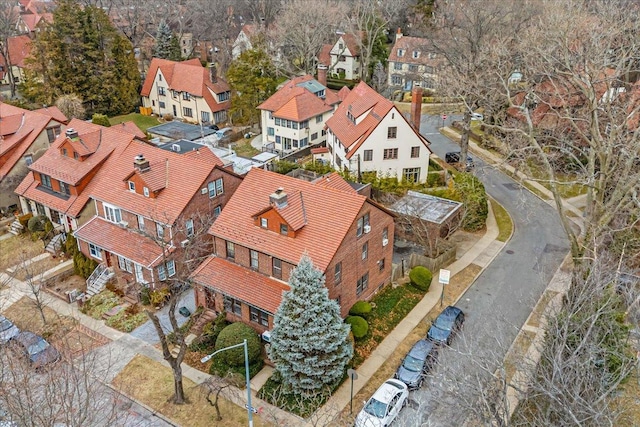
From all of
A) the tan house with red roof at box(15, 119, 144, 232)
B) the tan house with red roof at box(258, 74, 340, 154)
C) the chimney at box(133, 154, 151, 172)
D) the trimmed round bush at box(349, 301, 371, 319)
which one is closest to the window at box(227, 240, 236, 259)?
the trimmed round bush at box(349, 301, 371, 319)

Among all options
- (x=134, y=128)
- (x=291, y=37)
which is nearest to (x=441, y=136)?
(x=291, y=37)

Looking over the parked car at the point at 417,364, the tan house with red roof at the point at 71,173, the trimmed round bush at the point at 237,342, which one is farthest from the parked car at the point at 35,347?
the parked car at the point at 417,364

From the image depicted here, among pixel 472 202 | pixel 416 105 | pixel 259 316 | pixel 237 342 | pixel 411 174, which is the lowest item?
pixel 237 342

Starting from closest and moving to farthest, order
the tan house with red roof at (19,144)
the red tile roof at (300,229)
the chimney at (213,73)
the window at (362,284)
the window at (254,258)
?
the red tile roof at (300,229) → the window at (254,258) → the window at (362,284) → the tan house with red roof at (19,144) → the chimney at (213,73)

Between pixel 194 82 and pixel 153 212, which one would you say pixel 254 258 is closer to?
pixel 153 212

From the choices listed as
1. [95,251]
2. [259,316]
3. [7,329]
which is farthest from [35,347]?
[259,316]

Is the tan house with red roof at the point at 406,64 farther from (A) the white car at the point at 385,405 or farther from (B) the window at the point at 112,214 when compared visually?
(A) the white car at the point at 385,405
